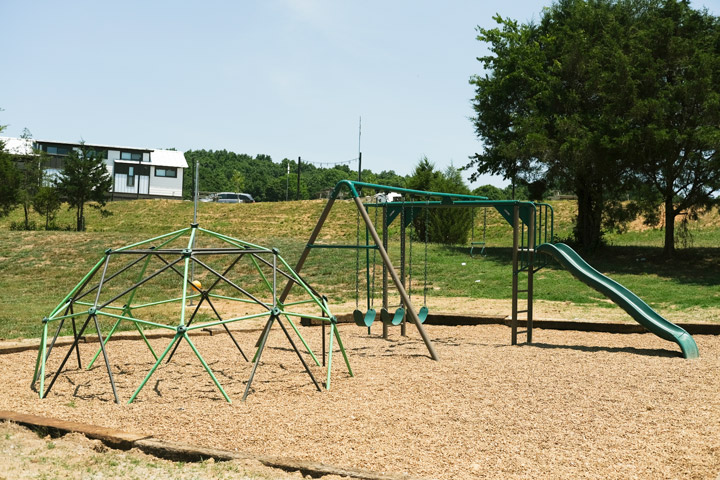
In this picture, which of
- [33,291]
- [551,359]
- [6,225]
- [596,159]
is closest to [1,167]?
[6,225]

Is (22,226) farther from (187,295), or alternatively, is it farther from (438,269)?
(438,269)

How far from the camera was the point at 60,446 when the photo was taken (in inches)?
175

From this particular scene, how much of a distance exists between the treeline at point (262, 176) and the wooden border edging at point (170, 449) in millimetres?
74310

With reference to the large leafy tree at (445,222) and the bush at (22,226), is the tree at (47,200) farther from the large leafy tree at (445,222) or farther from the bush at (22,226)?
the large leafy tree at (445,222)

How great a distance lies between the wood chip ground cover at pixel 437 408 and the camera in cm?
416

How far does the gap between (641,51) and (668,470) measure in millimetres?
20345

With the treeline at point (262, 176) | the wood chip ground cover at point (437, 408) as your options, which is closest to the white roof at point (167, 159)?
the treeline at point (262, 176)

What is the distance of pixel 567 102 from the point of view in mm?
23578

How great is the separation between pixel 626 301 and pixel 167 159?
61.5m

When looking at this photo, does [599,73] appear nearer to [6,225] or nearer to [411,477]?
[411,477]

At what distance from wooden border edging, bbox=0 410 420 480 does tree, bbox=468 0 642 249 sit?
1848cm

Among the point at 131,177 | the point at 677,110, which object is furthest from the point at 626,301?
the point at 131,177

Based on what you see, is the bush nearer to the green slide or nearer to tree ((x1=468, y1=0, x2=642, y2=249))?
tree ((x1=468, y1=0, x2=642, y2=249))

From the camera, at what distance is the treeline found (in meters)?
91.9
